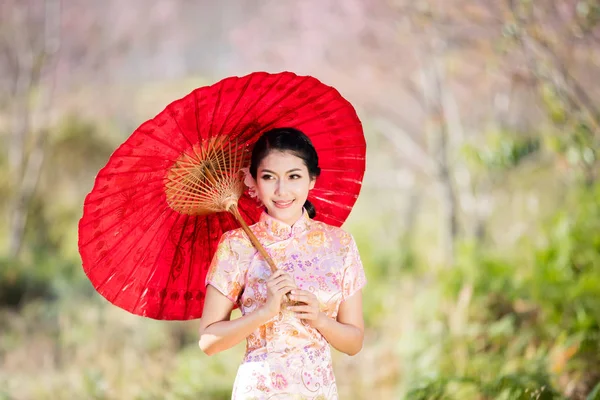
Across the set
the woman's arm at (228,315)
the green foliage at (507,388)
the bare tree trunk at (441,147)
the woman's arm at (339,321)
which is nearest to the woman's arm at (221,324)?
the woman's arm at (228,315)

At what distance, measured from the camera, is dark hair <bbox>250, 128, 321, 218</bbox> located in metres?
2.04

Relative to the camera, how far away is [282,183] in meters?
2.02

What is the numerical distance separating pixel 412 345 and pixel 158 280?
10.3ft

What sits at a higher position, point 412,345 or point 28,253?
point 28,253

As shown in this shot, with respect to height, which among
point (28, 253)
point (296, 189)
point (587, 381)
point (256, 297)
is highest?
point (28, 253)

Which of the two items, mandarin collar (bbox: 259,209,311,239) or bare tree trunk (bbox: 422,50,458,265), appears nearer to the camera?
mandarin collar (bbox: 259,209,311,239)

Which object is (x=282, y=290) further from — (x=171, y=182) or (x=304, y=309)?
(x=171, y=182)

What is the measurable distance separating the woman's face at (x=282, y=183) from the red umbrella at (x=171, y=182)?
18 centimetres

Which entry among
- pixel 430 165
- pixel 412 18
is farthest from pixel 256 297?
pixel 430 165

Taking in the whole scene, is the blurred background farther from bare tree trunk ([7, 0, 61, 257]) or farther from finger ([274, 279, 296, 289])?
finger ([274, 279, 296, 289])

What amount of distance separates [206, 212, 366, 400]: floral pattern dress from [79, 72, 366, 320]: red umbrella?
0.25 m

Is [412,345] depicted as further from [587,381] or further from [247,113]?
[247,113]

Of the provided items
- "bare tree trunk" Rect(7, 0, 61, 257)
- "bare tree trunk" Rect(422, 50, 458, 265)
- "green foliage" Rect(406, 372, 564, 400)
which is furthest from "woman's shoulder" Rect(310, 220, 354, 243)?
"bare tree trunk" Rect(7, 0, 61, 257)

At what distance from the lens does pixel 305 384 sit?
6.38 feet
